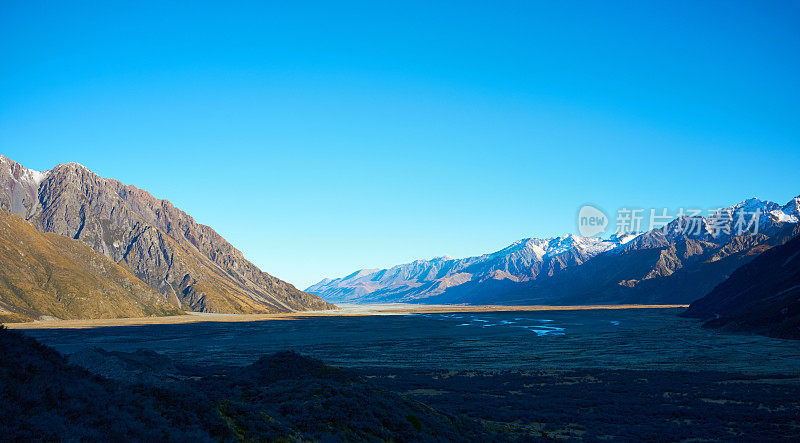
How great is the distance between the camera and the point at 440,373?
45469 mm

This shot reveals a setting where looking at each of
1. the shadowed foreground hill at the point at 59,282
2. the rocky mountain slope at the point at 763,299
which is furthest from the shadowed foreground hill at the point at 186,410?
the shadowed foreground hill at the point at 59,282

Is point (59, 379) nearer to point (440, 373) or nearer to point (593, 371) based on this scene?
point (440, 373)

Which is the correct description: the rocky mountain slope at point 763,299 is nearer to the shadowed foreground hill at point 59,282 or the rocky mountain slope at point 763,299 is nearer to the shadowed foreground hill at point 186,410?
the shadowed foreground hill at point 186,410

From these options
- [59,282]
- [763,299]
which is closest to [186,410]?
[763,299]

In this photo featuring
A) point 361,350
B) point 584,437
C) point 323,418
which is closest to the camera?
point 323,418

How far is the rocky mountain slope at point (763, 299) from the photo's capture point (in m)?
75.6

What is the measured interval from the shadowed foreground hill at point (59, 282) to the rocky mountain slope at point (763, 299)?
6146 inches

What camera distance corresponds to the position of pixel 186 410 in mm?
14617

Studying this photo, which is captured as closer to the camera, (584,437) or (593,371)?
(584,437)

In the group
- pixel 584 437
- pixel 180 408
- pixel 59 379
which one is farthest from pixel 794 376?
pixel 59 379

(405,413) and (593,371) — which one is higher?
(405,413)

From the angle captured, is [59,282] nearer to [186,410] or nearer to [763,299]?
[186,410]

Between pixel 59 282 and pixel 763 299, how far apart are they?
184969 millimetres

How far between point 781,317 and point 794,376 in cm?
4829
